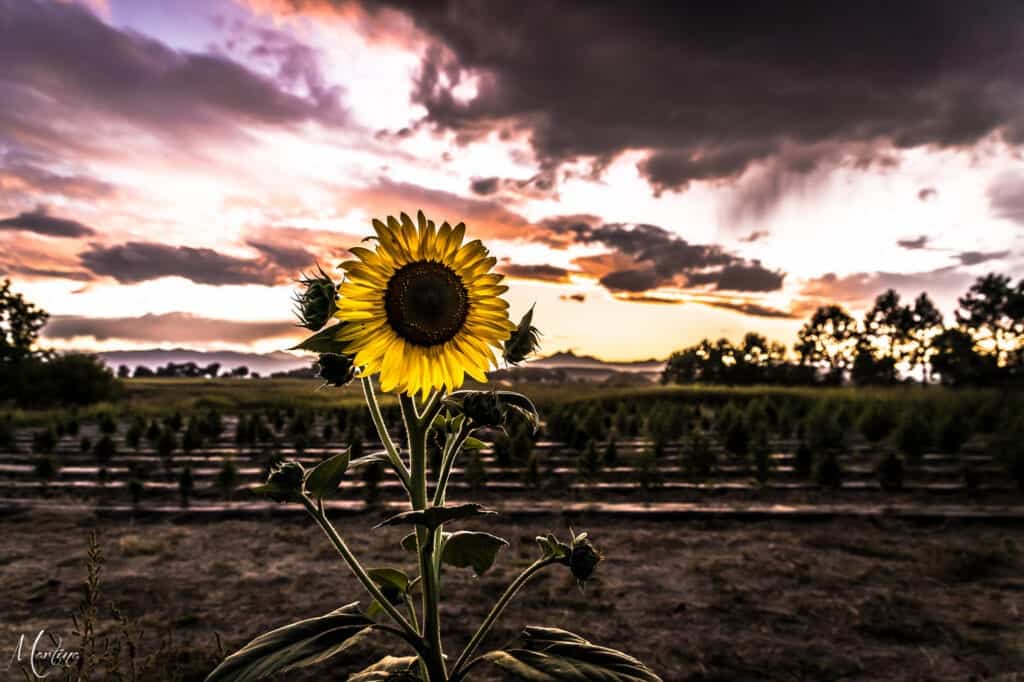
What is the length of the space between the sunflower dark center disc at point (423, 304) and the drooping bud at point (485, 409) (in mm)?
171

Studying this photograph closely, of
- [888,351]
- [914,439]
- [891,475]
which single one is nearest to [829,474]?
[891,475]

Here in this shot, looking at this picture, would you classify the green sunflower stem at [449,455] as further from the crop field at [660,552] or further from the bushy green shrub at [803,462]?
the bushy green shrub at [803,462]

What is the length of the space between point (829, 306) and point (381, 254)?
271 feet

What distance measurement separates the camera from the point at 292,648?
4.60ft

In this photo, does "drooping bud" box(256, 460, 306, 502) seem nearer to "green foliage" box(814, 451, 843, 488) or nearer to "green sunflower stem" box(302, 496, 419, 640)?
"green sunflower stem" box(302, 496, 419, 640)

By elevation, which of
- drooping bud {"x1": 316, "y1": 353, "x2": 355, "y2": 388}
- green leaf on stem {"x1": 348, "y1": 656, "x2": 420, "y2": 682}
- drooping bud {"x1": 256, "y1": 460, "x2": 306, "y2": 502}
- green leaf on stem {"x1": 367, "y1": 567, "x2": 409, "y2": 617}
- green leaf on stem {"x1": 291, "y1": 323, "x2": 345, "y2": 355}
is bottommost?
green leaf on stem {"x1": 348, "y1": 656, "x2": 420, "y2": 682}

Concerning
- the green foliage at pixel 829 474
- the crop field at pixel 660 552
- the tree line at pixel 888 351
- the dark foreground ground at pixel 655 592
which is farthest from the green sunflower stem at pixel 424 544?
the tree line at pixel 888 351

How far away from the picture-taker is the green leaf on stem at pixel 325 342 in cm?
137

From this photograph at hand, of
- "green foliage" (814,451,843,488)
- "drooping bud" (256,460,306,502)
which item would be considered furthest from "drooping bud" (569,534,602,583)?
"green foliage" (814,451,843,488)

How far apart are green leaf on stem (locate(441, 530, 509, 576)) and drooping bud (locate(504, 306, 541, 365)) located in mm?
Result: 439

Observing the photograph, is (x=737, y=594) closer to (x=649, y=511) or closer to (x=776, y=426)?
(x=649, y=511)

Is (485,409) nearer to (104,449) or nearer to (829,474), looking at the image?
(829,474)

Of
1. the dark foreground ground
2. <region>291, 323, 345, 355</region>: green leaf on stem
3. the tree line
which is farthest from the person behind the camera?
the tree line

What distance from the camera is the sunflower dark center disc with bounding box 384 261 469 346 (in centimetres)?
144
